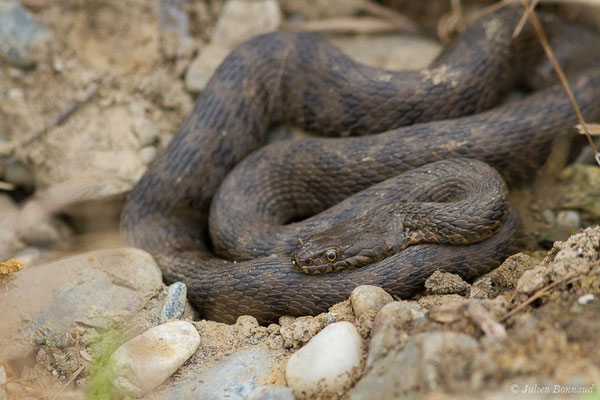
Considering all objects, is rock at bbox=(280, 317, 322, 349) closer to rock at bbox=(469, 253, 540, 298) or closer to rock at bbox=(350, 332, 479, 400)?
rock at bbox=(350, 332, 479, 400)

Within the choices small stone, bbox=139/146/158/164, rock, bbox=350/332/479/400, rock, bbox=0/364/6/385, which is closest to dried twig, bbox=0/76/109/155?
small stone, bbox=139/146/158/164

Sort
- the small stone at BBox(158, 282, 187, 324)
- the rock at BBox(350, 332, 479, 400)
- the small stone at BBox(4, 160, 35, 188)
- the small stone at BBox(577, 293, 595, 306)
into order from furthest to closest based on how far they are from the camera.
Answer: the small stone at BBox(4, 160, 35, 188) < the small stone at BBox(158, 282, 187, 324) < the small stone at BBox(577, 293, 595, 306) < the rock at BBox(350, 332, 479, 400)

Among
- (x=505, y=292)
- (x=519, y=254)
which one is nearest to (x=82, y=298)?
Result: (x=505, y=292)

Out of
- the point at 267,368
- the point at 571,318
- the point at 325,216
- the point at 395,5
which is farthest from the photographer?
the point at 395,5

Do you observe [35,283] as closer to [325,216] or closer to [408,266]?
[325,216]

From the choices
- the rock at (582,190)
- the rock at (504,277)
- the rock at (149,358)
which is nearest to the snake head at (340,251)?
the rock at (504,277)

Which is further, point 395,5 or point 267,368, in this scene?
point 395,5

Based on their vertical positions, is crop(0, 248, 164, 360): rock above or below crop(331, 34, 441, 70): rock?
below

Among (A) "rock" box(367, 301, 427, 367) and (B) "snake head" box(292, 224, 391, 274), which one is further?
(B) "snake head" box(292, 224, 391, 274)
